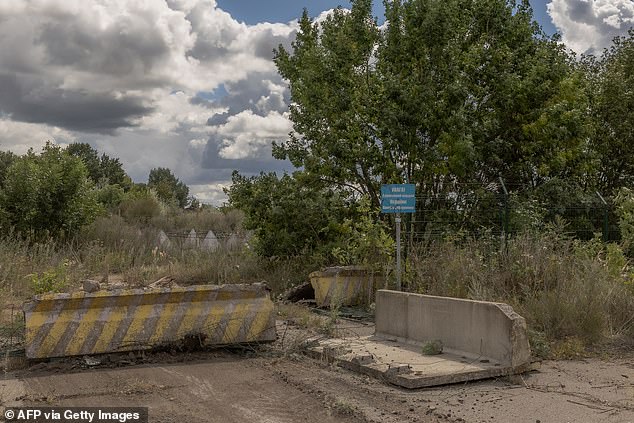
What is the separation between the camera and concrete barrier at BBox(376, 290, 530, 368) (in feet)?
27.0

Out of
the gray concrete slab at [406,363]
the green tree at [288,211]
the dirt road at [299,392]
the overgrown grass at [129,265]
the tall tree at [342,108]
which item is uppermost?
the tall tree at [342,108]

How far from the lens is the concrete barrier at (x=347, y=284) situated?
48.2ft

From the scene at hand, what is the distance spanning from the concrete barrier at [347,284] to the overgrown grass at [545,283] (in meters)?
1.07

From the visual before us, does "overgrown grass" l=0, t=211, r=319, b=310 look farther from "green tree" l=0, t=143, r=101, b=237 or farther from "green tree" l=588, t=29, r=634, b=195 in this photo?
"green tree" l=588, t=29, r=634, b=195

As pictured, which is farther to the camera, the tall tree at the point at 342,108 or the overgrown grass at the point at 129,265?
the tall tree at the point at 342,108

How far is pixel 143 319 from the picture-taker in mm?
9164

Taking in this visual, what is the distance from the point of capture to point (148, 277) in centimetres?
1998

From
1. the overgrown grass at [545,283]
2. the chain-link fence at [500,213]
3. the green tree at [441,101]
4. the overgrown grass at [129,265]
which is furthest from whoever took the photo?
the green tree at [441,101]

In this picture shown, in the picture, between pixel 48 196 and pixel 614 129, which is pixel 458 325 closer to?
pixel 614 129

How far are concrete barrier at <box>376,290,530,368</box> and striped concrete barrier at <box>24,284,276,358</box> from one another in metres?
1.90

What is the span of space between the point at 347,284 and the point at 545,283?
15.1 ft

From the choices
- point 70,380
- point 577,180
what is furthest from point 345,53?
point 70,380

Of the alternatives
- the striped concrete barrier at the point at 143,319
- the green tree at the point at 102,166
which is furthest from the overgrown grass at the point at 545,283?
the green tree at the point at 102,166

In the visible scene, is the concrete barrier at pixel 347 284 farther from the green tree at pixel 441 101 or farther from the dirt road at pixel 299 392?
the dirt road at pixel 299 392
